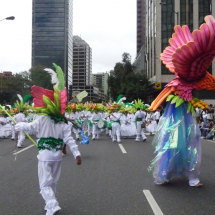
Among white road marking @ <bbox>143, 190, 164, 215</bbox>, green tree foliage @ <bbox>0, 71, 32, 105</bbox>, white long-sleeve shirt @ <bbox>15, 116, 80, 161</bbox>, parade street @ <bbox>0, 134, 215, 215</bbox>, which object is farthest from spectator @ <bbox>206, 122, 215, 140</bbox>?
green tree foliage @ <bbox>0, 71, 32, 105</bbox>

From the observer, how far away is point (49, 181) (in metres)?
4.77

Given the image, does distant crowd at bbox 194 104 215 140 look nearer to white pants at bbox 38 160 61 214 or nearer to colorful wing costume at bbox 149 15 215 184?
colorful wing costume at bbox 149 15 215 184

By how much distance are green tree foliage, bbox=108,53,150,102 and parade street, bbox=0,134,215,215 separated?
38.6 m

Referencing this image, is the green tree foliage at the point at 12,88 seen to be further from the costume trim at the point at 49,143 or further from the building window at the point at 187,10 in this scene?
the costume trim at the point at 49,143

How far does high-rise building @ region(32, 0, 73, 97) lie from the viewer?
10125 centimetres

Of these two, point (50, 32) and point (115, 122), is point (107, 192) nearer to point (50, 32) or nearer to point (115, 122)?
point (115, 122)

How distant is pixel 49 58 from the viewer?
101m

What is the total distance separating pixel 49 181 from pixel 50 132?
0.74 meters

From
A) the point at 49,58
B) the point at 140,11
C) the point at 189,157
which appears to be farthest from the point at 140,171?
the point at 140,11

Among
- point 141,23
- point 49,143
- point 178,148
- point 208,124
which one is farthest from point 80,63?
point 49,143

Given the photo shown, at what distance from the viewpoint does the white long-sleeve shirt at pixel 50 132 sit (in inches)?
191

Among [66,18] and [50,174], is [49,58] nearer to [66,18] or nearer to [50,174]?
[66,18]

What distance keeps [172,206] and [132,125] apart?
14032 mm

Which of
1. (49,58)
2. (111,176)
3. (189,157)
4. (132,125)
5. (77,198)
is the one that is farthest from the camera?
(49,58)
